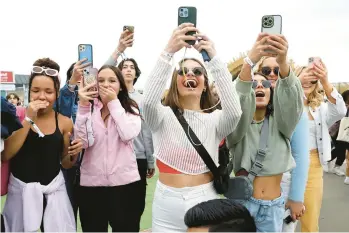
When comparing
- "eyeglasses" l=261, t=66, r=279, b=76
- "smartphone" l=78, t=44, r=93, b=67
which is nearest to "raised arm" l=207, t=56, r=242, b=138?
"eyeglasses" l=261, t=66, r=279, b=76

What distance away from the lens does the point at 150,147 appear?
3359 millimetres

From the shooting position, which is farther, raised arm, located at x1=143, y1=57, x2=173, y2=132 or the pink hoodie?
the pink hoodie

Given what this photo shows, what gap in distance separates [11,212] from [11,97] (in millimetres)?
6651

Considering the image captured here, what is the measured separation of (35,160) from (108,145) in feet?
1.60

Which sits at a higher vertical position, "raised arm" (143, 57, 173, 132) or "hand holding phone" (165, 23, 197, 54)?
"hand holding phone" (165, 23, 197, 54)

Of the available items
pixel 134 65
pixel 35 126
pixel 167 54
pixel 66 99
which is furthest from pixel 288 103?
pixel 134 65

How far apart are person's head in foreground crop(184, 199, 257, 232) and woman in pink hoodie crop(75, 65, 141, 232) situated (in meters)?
1.25

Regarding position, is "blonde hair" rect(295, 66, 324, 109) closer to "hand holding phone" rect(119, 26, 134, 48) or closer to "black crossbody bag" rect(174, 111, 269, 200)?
"black crossbody bag" rect(174, 111, 269, 200)

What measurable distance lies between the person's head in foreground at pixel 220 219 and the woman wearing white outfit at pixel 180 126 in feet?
1.98

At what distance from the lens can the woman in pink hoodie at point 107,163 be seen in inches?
96.4

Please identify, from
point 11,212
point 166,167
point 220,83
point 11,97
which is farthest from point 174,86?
point 11,97

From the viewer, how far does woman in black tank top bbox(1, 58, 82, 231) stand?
7.07 ft

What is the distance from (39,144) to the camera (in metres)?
2.22

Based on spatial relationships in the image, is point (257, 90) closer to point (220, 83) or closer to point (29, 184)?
point (220, 83)
